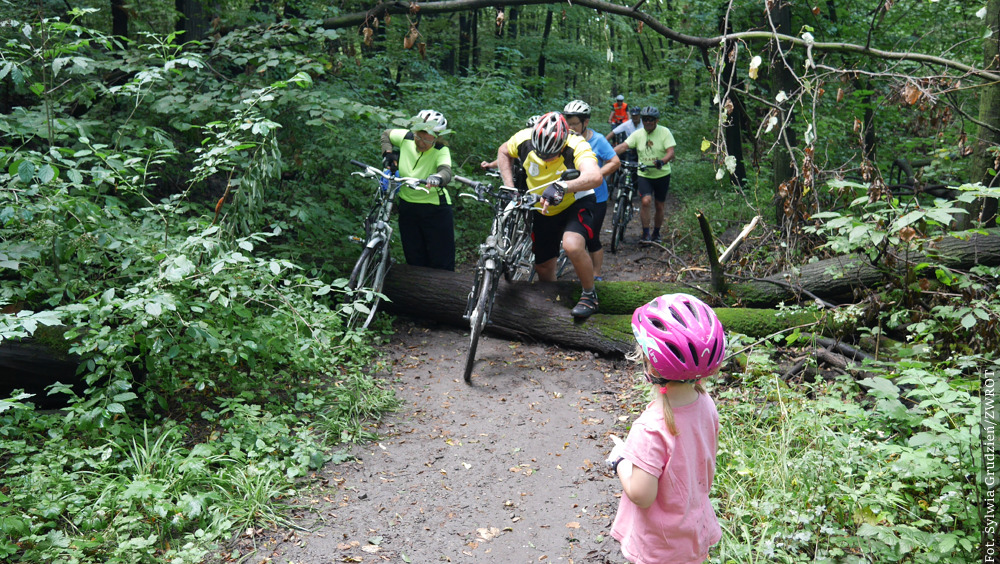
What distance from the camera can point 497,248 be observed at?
6246 millimetres

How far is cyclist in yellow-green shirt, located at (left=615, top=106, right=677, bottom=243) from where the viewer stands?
10594 mm

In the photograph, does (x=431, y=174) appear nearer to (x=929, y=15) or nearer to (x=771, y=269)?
(x=771, y=269)

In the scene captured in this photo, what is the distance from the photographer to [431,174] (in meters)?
6.97

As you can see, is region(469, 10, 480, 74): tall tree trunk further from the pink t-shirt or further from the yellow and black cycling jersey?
the pink t-shirt

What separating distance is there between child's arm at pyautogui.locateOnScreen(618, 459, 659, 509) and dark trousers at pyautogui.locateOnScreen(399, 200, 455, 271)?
543 cm

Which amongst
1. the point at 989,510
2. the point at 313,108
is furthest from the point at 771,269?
the point at 313,108

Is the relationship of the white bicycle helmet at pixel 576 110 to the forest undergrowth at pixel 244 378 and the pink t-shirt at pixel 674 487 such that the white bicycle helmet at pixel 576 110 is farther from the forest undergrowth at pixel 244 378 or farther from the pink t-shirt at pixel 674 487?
the pink t-shirt at pixel 674 487

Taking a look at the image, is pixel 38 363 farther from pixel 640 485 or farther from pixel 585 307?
pixel 585 307

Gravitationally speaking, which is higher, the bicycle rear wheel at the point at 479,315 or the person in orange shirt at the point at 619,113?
the person in orange shirt at the point at 619,113

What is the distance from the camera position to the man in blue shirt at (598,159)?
283 inches

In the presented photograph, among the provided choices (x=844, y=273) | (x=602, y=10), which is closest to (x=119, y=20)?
(x=602, y=10)

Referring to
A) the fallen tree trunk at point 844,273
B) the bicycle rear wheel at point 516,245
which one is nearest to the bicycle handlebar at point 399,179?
the bicycle rear wheel at point 516,245

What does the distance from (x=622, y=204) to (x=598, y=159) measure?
3393 millimetres

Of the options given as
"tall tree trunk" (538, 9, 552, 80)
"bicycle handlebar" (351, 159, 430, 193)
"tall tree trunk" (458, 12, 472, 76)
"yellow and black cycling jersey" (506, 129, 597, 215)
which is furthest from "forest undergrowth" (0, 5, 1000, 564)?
"tall tree trunk" (458, 12, 472, 76)
